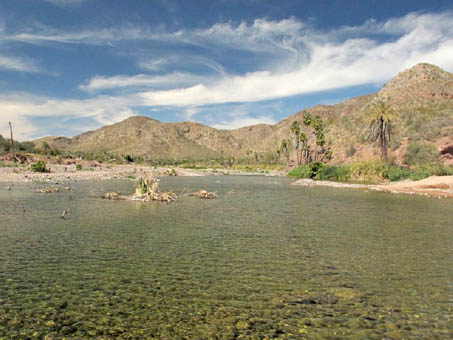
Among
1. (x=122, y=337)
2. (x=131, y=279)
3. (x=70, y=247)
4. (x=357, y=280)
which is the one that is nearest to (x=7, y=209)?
(x=70, y=247)

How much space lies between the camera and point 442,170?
5300cm

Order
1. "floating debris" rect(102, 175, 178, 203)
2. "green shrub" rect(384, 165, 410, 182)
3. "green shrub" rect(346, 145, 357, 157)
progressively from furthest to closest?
1. "green shrub" rect(346, 145, 357, 157)
2. "green shrub" rect(384, 165, 410, 182)
3. "floating debris" rect(102, 175, 178, 203)

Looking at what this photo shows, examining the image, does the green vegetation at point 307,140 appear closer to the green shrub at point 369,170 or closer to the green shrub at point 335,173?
the green shrub at point 335,173

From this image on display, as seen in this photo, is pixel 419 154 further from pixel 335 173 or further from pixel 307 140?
pixel 307 140

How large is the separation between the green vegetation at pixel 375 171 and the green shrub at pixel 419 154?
667cm

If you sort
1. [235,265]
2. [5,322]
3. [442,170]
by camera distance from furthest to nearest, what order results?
[442,170] < [235,265] < [5,322]

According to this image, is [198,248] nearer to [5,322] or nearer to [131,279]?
[131,279]

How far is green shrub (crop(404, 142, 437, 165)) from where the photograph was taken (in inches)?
2808

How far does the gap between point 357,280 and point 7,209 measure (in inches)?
982

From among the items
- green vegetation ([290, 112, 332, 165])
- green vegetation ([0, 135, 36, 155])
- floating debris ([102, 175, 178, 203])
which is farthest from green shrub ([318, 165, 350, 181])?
green vegetation ([0, 135, 36, 155])

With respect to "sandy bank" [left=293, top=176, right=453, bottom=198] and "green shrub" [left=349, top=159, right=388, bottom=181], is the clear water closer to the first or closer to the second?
"sandy bank" [left=293, top=176, right=453, bottom=198]

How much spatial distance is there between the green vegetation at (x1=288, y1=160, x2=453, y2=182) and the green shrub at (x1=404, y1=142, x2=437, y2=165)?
21.9ft

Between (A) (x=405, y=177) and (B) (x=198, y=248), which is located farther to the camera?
(A) (x=405, y=177)

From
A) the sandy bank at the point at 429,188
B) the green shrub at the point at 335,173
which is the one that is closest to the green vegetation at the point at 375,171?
the green shrub at the point at 335,173
